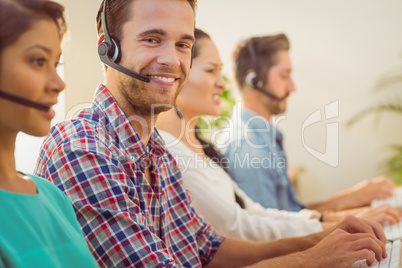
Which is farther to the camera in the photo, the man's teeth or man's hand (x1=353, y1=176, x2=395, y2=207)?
man's hand (x1=353, y1=176, x2=395, y2=207)

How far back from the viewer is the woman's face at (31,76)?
1.97 ft

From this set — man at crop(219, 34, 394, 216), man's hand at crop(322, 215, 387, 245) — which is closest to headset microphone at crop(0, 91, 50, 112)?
man's hand at crop(322, 215, 387, 245)

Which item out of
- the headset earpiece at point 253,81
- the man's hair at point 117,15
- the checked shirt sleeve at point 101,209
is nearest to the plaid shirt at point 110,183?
the checked shirt sleeve at point 101,209

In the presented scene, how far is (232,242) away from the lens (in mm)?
1212

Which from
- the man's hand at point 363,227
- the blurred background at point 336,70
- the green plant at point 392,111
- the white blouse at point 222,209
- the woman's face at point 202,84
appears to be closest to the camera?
the man's hand at point 363,227

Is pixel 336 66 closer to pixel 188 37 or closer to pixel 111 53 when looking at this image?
pixel 188 37

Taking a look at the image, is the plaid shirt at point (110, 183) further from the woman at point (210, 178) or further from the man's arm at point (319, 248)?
the woman at point (210, 178)

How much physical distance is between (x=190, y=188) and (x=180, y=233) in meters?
0.27

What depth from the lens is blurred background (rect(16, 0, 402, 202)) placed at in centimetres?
341

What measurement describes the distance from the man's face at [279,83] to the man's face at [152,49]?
4.17ft

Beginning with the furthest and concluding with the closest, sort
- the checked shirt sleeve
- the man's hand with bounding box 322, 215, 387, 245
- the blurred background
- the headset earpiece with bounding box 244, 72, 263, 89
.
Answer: the blurred background < the headset earpiece with bounding box 244, 72, 263, 89 < the man's hand with bounding box 322, 215, 387, 245 < the checked shirt sleeve

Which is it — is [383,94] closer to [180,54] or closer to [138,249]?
[180,54]

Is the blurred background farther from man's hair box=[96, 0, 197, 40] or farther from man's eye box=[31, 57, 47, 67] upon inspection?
man's eye box=[31, 57, 47, 67]

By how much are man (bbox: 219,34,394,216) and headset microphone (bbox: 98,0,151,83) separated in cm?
94
